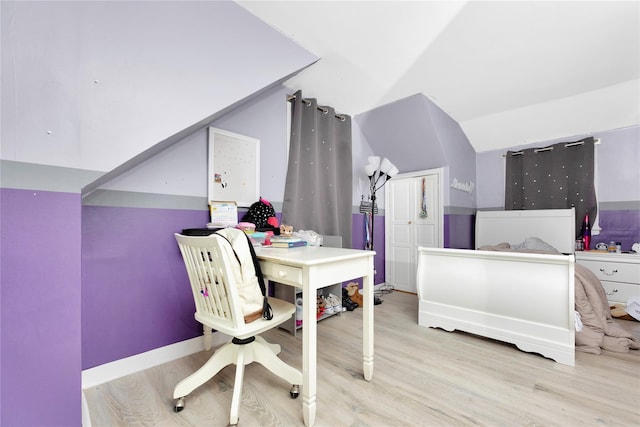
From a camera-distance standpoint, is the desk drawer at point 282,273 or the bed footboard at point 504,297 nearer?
the desk drawer at point 282,273

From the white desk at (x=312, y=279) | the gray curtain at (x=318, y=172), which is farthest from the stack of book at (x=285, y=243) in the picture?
the gray curtain at (x=318, y=172)

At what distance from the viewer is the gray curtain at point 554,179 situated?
3.62 meters

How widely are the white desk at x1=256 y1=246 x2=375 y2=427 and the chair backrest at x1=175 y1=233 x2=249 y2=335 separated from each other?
0.87 ft

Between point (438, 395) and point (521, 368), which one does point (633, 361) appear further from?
point (438, 395)

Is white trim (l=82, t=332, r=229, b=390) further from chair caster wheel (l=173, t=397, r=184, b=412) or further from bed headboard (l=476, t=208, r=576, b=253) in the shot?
bed headboard (l=476, t=208, r=576, b=253)

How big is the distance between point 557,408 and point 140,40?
2959mm

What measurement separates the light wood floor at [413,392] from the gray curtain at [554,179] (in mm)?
2274

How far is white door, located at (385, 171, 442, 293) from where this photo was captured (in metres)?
3.98

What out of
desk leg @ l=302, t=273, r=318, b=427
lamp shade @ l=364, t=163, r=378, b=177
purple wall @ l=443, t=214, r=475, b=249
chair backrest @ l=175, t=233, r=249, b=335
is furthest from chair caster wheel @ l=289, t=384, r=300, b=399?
purple wall @ l=443, t=214, r=475, b=249

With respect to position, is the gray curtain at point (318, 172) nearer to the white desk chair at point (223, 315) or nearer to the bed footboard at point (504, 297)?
the bed footboard at point (504, 297)

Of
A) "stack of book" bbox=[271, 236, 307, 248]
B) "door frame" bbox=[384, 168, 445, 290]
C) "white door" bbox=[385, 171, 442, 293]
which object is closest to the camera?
"stack of book" bbox=[271, 236, 307, 248]

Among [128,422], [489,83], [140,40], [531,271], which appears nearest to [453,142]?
[489,83]

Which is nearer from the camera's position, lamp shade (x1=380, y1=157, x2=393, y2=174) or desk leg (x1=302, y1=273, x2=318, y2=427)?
desk leg (x1=302, y1=273, x2=318, y2=427)

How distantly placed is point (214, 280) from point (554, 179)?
15.4 feet
